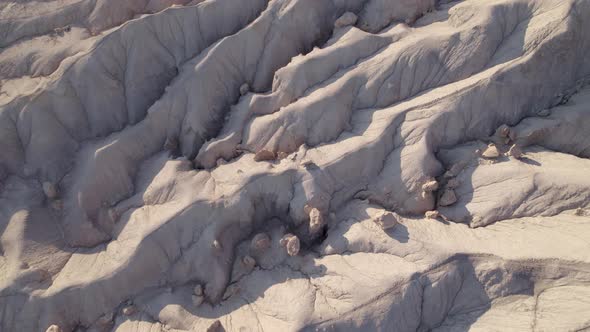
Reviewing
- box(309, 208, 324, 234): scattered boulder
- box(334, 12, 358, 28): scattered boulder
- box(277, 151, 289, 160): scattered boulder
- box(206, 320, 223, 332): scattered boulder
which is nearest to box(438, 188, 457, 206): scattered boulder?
box(309, 208, 324, 234): scattered boulder

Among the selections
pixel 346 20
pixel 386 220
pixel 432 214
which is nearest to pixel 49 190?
pixel 386 220

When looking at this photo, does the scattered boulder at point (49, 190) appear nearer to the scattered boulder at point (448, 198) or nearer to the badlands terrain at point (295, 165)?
the badlands terrain at point (295, 165)

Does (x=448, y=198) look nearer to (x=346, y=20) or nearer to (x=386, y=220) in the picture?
(x=386, y=220)

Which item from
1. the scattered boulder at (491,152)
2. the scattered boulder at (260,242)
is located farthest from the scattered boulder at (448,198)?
the scattered boulder at (260,242)

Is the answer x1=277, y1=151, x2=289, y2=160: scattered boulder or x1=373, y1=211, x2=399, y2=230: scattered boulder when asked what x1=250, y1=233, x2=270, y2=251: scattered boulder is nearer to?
x1=277, y1=151, x2=289, y2=160: scattered boulder

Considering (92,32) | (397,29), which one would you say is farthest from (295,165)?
(92,32)
